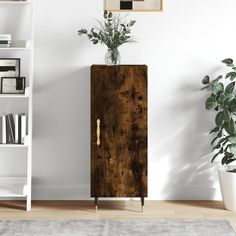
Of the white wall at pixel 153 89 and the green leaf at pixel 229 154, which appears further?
A: the white wall at pixel 153 89

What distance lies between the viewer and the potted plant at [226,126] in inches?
152

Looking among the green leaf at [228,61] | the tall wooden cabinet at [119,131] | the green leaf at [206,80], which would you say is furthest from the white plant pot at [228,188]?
the green leaf at [228,61]

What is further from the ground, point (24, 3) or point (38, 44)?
point (24, 3)

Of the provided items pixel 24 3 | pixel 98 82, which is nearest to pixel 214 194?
pixel 98 82

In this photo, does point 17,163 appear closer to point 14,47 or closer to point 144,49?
point 14,47

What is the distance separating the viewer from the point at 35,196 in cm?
421

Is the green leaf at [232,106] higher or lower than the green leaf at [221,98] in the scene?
lower

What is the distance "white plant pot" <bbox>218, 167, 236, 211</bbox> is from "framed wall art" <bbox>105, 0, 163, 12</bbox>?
4.68ft

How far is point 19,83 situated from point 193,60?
1.43 metres

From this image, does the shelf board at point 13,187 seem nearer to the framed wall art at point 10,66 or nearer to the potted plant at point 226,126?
the framed wall art at point 10,66

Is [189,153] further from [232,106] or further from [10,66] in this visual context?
[10,66]

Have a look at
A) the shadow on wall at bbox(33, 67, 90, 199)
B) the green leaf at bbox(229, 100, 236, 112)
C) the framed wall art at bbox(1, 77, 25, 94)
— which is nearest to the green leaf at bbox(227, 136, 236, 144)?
the green leaf at bbox(229, 100, 236, 112)

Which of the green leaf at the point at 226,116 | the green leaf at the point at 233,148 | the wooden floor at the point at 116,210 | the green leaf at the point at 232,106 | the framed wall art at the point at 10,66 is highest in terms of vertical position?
the framed wall art at the point at 10,66

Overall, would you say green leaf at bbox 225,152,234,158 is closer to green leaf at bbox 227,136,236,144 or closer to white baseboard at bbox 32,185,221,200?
green leaf at bbox 227,136,236,144
